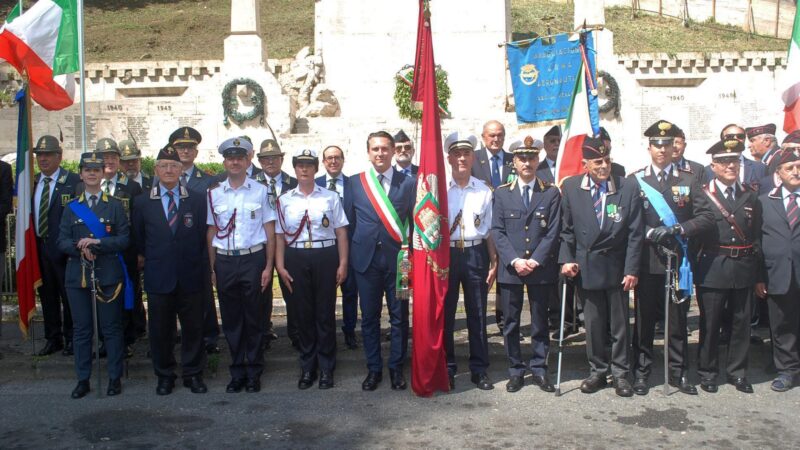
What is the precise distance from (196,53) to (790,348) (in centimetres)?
3269

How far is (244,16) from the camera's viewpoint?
17.1 meters

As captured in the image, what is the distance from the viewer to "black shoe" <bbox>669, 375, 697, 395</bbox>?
5613 mm

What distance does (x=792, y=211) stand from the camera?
5.84 metres

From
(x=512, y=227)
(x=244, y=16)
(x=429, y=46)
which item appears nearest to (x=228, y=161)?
(x=429, y=46)

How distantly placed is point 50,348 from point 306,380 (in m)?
2.53

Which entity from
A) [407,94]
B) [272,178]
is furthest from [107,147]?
[407,94]

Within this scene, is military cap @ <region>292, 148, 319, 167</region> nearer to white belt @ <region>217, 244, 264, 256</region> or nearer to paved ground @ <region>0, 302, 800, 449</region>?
white belt @ <region>217, 244, 264, 256</region>

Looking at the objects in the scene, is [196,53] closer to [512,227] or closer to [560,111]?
[560,111]

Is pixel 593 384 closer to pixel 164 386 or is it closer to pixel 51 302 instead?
pixel 164 386

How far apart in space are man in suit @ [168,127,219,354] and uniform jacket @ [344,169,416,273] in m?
1.28

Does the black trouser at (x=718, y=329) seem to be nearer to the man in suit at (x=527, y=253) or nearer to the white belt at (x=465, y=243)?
the man in suit at (x=527, y=253)

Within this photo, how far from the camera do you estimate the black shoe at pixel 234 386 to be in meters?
5.85

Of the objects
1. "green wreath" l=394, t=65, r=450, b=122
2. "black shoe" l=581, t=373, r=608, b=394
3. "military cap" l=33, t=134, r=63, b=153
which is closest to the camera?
"black shoe" l=581, t=373, r=608, b=394

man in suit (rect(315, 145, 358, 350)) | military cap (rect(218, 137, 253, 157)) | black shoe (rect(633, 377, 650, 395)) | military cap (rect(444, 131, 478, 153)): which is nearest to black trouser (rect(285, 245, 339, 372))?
man in suit (rect(315, 145, 358, 350))
